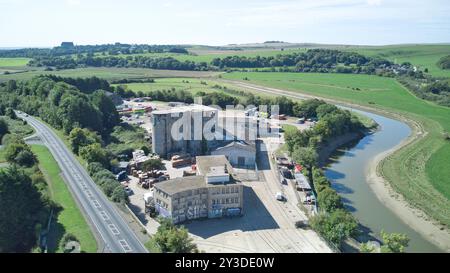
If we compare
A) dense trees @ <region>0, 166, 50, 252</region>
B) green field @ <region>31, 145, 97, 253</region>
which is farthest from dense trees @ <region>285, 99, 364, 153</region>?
dense trees @ <region>0, 166, 50, 252</region>

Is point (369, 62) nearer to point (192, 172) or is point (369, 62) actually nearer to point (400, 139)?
point (400, 139)

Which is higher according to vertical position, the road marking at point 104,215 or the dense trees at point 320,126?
the dense trees at point 320,126

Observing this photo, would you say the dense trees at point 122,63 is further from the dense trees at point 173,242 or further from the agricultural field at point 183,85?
the dense trees at point 173,242

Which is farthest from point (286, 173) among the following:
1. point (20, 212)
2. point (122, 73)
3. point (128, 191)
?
point (122, 73)

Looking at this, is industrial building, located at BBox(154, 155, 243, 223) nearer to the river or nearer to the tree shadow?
the river

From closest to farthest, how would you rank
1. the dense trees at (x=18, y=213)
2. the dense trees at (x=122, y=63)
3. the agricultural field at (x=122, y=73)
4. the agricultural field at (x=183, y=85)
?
the dense trees at (x=18, y=213) < the agricultural field at (x=183, y=85) < the agricultural field at (x=122, y=73) < the dense trees at (x=122, y=63)

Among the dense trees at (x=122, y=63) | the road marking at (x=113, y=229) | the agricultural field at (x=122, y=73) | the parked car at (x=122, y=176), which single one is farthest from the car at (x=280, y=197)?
the dense trees at (x=122, y=63)
